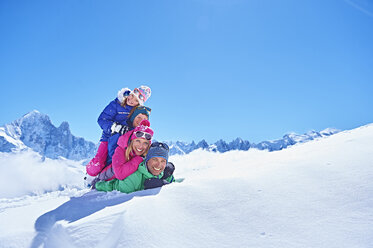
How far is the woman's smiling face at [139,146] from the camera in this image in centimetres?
361

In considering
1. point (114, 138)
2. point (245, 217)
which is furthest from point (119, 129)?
point (245, 217)

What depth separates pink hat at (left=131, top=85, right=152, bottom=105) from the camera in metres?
4.76

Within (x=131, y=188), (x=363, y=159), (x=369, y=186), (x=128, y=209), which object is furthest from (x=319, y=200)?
(x=131, y=188)

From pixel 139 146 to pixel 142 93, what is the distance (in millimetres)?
1710

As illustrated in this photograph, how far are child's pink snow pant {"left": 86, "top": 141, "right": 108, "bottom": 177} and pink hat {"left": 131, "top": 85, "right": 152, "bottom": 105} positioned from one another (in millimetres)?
1188

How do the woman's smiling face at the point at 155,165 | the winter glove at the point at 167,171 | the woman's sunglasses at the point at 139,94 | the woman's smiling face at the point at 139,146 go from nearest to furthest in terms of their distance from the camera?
the woman's smiling face at the point at 155,165 < the woman's smiling face at the point at 139,146 < the winter glove at the point at 167,171 < the woman's sunglasses at the point at 139,94

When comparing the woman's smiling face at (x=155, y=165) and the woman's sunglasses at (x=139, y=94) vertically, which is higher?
the woman's sunglasses at (x=139, y=94)

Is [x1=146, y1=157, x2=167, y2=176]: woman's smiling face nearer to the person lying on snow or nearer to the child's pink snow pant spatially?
the person lying on snow

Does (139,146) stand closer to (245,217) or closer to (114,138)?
(114,138)

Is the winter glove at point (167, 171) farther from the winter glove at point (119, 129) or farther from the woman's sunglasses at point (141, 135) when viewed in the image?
the winter glove at point (119, 129)

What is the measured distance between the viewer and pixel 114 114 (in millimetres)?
4773

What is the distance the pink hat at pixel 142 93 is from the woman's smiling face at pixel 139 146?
1394 millimetres

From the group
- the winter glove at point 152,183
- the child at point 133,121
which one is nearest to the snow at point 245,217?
the winter glove at point 152,183

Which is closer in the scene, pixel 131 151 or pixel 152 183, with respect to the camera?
pixel 152 183
